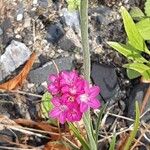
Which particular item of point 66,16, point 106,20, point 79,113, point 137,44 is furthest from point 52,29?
point 79,113

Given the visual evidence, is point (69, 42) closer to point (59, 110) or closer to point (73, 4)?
point (73, 4)

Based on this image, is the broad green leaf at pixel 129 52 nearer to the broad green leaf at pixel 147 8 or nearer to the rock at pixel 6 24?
the broad green leaf at pixel 147 8

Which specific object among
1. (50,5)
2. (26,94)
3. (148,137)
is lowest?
(148,137)

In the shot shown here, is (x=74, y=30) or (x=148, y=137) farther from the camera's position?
(x=74, y=30)

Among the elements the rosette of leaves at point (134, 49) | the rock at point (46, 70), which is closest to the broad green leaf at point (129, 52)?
the rosette of leaves at point (134, 49)

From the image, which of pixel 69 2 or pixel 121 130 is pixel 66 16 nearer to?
pixel 69 2

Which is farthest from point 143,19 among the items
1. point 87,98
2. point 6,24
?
point 87,98
